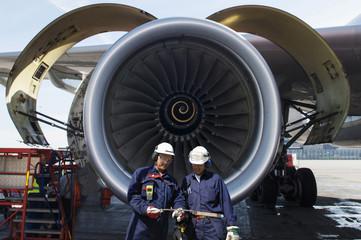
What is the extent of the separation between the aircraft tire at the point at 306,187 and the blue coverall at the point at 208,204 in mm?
4598

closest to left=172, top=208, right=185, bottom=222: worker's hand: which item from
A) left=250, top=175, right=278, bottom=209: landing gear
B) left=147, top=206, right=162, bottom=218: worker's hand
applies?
left=147, top=206, right=162, bottom=218: worker's hand

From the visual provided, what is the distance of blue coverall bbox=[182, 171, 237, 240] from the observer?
7.68 feet

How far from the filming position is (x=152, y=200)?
7.82 feet

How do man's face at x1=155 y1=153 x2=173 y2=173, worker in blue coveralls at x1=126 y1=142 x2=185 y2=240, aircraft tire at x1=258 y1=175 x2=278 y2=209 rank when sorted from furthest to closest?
aircraft tire at x1=258 y1=175 x2=278 y2=209
man's face at x1=155 y1=153 x2=173 y2=173
worker in blue coveralls at x1=126 y1=142 x2=185 y2=240

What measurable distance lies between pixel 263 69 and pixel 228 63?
1.50ft

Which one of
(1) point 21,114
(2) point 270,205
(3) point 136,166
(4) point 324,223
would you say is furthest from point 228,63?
(2) point 270,205

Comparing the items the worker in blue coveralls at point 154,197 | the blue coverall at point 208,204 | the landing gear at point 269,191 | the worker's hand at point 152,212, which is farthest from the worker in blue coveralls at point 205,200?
the landing gear at point 269,191

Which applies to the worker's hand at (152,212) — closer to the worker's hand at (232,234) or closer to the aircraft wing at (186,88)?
the aircraft wing at (186,88)

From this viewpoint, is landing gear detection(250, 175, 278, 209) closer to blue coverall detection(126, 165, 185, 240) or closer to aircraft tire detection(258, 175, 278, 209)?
Answer: aircraft tire detection(258, 175, 278, 209)

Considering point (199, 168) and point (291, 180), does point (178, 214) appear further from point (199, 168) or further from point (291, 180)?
point (291, 180)

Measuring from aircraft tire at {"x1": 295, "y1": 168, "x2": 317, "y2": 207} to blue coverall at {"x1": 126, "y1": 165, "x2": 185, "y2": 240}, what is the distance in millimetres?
4749

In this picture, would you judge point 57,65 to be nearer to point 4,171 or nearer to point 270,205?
point 4,171

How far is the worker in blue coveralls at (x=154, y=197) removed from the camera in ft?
7.67

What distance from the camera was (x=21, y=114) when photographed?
3.08 metres
